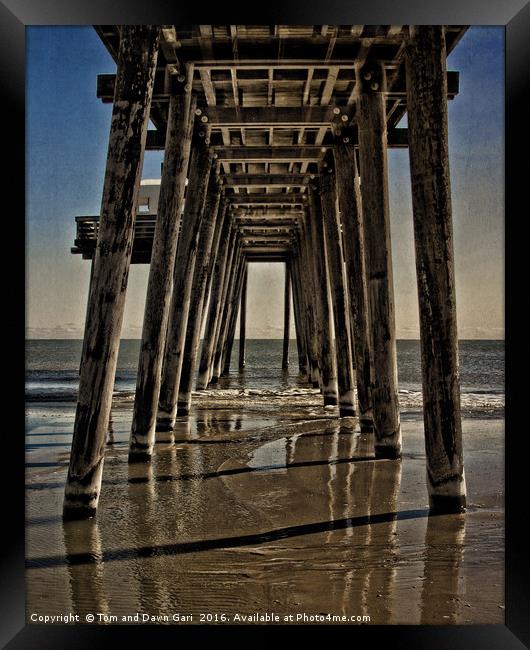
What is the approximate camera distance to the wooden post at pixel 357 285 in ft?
25.9

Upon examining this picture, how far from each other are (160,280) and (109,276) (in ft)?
6.91

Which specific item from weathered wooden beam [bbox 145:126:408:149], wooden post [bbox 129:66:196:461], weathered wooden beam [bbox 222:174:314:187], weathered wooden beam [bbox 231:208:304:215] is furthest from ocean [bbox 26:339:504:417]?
weathered wooden beam [bbox 222:174:314:187]

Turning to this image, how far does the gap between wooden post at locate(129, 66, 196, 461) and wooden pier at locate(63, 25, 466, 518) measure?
0.01 metres

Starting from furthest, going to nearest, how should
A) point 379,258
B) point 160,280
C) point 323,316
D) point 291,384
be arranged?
point 291,384, point 323,316, point 160,280, point 379,258

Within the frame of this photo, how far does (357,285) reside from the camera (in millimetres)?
8234

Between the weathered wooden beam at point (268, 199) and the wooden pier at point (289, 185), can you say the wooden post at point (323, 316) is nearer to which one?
the wooden pier at point (289, 185)

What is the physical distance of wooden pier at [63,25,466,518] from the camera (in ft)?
14.6

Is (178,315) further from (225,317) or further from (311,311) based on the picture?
(225,317)

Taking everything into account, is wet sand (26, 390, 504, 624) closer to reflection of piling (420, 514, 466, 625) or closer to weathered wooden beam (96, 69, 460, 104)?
reflection of piling (420, 514, 466, 625)

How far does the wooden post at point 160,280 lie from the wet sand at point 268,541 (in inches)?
17.5

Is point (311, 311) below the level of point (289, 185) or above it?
below
